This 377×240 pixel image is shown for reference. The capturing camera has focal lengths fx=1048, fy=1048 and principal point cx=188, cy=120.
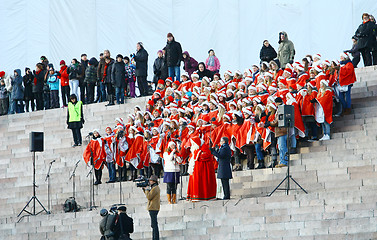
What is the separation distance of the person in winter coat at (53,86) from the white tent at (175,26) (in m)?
5.60

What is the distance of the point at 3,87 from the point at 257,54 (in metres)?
8.07

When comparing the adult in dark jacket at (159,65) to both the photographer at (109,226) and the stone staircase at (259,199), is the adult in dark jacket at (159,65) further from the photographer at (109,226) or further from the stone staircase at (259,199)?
the photographer at (109,226)

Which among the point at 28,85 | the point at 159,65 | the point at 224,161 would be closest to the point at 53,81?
the point at 28,85

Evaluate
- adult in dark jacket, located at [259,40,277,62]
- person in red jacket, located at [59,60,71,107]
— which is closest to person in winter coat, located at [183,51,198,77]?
adult in dark jacket, located at [259,40,277,62]

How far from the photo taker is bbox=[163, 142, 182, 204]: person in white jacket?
74.5 ft

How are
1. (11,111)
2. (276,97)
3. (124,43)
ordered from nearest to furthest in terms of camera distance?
1. (276,97)
2. (11,111)
3. (124,43)

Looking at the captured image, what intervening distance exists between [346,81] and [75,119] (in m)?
7.60

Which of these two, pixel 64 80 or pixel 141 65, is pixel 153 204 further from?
pixel 64 80

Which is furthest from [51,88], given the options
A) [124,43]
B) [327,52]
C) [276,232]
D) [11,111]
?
[276,232]

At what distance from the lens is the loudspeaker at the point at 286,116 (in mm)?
21141

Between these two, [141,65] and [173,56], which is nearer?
[173,56]

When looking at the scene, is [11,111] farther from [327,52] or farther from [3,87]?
[327,52]

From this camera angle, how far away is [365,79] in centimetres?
2527

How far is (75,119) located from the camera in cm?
2742
